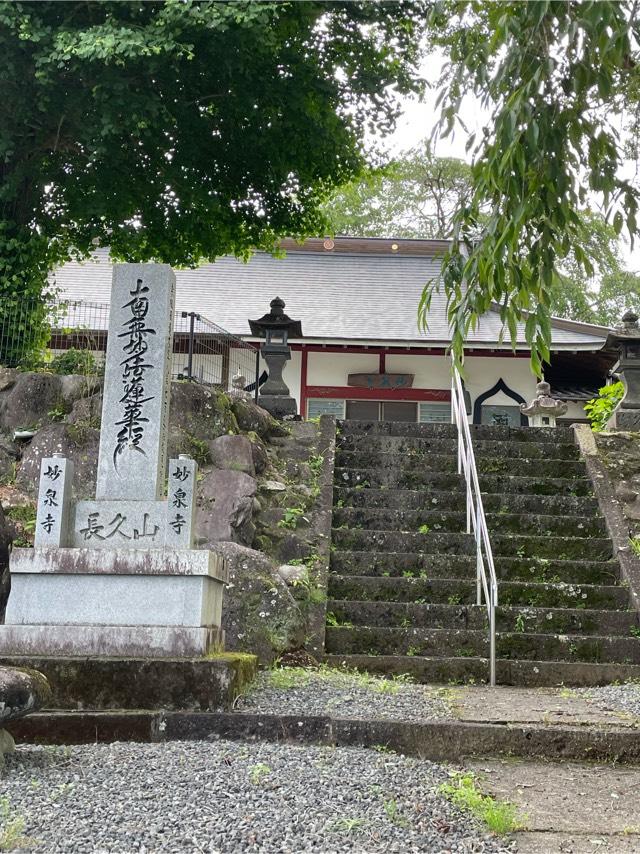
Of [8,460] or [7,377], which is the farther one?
[7,377]

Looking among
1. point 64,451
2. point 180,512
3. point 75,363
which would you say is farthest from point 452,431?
point 180,512

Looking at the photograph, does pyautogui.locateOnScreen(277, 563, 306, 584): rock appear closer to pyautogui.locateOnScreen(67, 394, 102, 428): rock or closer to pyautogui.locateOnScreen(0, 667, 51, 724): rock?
pyautogui.locateOnScreen(67, 394, 102, 428): rock

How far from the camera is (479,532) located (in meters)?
7.98

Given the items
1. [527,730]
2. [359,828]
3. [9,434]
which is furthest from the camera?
[9,434]

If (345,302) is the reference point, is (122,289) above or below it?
below

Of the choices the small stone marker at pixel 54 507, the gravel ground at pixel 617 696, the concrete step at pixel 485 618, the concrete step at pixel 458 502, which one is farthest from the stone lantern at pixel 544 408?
the small stone marker at pixel 54 507

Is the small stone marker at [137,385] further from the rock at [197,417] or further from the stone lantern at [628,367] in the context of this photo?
the stone lantern at [628,367]

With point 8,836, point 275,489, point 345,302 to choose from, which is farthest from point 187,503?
point 345,302

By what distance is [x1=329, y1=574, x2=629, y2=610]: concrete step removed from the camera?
26.5 ft

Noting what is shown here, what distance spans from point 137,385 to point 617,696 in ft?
13.1

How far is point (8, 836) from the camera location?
2938mm

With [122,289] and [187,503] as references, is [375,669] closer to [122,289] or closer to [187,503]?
[187,503]

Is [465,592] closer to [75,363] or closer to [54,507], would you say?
[54,507]

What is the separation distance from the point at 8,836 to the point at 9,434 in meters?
6.96
